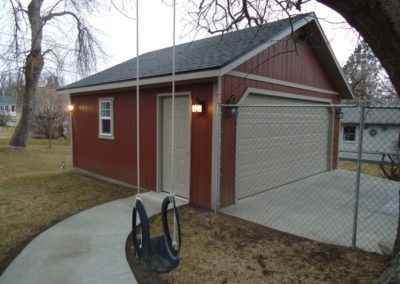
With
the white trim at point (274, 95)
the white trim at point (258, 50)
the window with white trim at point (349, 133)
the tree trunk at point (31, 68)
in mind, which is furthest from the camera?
the window with white trim at point (349, 133)

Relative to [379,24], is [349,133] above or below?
below

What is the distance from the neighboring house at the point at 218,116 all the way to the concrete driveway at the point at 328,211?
→ 18.8 inches

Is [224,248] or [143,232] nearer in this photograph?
[143,232]

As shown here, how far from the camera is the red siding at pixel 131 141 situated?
204 inches

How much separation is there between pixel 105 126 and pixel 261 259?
20.3ft

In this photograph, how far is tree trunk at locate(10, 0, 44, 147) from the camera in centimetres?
1301

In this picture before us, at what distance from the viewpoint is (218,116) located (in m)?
4.93

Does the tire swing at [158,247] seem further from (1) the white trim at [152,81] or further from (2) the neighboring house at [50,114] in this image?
(2) the neighboring house at [50,114]

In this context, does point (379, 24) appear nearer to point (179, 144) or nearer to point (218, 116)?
point (218, 116)

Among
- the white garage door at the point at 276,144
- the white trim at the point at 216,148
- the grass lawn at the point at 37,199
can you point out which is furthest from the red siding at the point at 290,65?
the grass lawn at the point at 37,199

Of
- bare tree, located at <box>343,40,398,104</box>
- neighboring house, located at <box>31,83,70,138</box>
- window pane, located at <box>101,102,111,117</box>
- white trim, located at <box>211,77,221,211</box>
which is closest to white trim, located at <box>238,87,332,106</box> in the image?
white trim, located at <box>211,77,221,211</box>

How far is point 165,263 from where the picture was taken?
2557 millimetres

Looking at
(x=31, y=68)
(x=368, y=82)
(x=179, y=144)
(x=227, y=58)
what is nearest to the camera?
(x=227, y=58)

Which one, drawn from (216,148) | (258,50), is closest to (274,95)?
(258,50)
